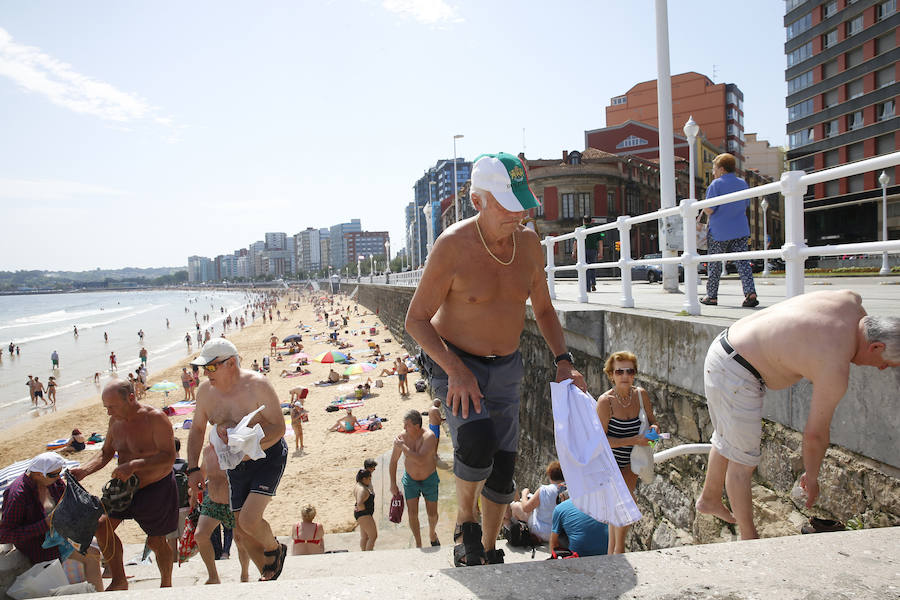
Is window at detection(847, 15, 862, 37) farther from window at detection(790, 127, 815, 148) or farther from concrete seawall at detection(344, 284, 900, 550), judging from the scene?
concrete seawall at detection(344, 284, 900, 550)

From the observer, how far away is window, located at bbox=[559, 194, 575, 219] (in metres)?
42.8

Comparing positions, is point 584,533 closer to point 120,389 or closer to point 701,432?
point 701,432

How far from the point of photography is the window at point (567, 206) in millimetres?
42750

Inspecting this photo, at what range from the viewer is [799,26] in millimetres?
40344

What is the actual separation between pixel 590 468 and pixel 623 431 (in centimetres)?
129

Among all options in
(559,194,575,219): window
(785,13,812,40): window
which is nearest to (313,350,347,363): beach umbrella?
(559,194,575,219): window

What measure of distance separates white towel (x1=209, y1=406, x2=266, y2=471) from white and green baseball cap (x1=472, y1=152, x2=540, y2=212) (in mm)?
2023

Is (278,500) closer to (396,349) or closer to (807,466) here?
(807,466)

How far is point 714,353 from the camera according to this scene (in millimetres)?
2455

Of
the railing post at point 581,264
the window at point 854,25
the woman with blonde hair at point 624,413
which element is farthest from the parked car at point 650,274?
the window at point 854,25

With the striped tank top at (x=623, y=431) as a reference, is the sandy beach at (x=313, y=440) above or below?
below

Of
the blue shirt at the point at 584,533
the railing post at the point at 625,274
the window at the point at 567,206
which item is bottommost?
the blue shirt at the point at 584,533

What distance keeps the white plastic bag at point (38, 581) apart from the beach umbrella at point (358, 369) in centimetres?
1697

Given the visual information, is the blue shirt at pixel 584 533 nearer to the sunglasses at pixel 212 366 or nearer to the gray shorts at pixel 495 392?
the gray shorts at pixel 495 392
